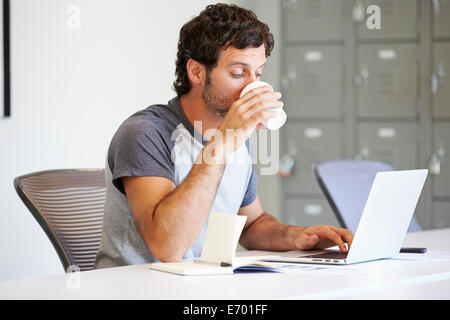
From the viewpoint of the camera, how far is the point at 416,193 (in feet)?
4.47

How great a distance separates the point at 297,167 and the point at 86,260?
2.49 meters

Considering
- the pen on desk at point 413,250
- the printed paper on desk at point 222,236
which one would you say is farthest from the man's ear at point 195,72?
the pen on desk at point 413,250

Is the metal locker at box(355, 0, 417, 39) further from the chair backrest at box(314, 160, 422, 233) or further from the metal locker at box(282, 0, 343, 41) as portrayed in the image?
the chair backrest at box(314, 160, 422, 233)

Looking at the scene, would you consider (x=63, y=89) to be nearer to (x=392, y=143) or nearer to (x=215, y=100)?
(x=215, y=100)

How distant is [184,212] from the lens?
1371 mm

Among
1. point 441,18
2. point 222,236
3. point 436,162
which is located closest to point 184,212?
point 222,236

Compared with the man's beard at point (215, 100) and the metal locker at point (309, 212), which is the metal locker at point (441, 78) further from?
the man's beard at point (215, 100)

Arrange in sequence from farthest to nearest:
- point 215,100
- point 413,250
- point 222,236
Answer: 1. point 215,100
2. point 413,250
3. point 222,236

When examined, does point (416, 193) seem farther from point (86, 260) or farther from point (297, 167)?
point (297, 167)

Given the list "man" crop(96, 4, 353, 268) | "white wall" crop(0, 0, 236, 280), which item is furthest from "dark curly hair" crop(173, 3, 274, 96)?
"white wall" crop(0, 0, 236, 280)

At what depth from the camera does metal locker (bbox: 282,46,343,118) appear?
3.94m

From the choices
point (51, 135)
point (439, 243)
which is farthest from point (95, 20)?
point (439, 243)

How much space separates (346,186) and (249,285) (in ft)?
3.94

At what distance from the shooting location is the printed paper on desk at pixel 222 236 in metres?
1.20
